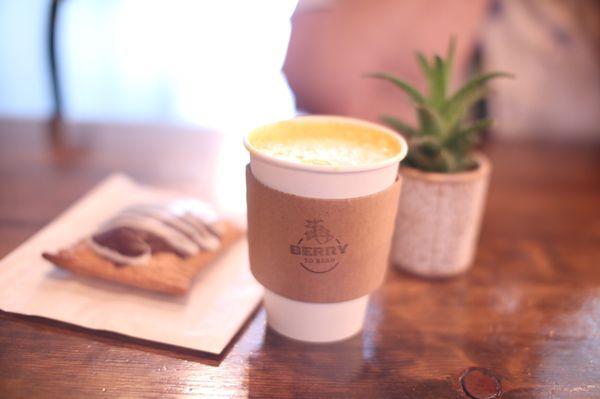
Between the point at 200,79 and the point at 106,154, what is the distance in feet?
4.40

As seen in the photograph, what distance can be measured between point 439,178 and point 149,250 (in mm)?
409

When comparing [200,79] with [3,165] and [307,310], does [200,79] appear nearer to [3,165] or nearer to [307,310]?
[3,165]

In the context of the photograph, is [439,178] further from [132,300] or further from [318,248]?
[132,300]

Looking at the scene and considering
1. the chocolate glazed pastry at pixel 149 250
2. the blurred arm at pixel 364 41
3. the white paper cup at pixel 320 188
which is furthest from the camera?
the blurred arm at pixel 364 41

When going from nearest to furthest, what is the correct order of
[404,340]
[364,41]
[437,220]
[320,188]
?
[320,188]
[404,340]
[437,220]
[364,41]

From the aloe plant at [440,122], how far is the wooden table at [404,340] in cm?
17

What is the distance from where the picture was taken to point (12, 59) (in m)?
2.53

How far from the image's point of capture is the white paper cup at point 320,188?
0.58 meters

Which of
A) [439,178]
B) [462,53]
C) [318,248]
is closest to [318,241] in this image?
[318,248]

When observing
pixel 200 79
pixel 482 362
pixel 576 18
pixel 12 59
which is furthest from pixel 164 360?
pixel 12 59

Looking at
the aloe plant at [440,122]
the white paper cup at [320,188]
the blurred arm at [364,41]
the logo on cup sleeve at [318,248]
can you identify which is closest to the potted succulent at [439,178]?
the aloe plant at [440,122]

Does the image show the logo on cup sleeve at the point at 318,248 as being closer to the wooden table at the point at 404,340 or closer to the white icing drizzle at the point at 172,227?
the wooden table at the point at 404,340

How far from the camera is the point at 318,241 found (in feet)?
1.98

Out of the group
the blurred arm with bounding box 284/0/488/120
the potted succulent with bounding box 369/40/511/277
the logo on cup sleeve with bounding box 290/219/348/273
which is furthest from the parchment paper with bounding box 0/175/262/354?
the blurred arm with bounding box 284/0/488/120
